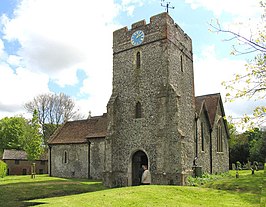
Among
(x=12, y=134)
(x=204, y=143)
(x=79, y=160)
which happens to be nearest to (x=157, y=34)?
(x=204, y=143)

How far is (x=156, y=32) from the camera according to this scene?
23.4 metres

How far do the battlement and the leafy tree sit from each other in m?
43.2

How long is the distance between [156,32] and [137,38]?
194 centimetres

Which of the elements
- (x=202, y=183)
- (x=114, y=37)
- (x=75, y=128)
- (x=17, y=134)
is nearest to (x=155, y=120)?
(x=202, y=183)

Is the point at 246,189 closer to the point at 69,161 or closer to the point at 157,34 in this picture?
the point at 157,34

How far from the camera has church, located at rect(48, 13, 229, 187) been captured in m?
21.2

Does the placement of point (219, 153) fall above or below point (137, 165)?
above

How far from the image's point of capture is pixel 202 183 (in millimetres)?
22172

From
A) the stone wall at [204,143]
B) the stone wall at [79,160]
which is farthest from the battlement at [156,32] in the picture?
the stone wall at [79,160]

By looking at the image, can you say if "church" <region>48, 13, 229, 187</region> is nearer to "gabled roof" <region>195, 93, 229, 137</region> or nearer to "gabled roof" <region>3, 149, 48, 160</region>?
"gabled roof" <region>195, 93, 229, 137</region>

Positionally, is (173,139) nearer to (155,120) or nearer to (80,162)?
(155,120)

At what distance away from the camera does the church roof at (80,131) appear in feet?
104

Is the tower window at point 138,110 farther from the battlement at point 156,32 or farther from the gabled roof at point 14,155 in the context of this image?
the gabled roof at point 14,155

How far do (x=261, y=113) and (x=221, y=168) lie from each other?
2419cm
